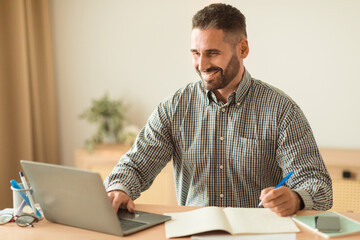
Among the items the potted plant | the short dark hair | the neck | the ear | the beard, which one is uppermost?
the short dark hair

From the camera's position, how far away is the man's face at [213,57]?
1849mm

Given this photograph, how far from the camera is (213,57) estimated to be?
1880 mm

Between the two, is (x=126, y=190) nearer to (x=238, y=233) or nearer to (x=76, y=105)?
(x=238, y=233)

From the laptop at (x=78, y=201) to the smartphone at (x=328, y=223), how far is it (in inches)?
18.4

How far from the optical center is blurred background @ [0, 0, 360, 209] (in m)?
3.09

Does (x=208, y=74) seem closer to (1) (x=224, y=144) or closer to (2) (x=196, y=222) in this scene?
(1) (x=224, y=144)

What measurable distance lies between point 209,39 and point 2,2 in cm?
195

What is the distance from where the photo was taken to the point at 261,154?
6.23 ft

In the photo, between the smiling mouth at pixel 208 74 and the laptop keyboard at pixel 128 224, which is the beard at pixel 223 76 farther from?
the laptop keyboard at pixel 128 224

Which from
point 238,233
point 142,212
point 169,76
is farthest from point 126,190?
point 169,76

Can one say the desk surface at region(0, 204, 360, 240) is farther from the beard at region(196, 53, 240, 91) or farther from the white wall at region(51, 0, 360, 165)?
the white wall at region(51, 0, 360, 165)

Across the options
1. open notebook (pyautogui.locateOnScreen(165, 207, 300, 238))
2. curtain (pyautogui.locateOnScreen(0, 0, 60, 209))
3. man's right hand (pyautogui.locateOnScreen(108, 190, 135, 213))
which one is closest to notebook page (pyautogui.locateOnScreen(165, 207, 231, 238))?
open notebook (pyautogui.locateOnScreen(165, 207, 300, 238))

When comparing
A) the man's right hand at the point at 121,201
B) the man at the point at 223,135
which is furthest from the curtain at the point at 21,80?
the man's right hand at the point at 121,201

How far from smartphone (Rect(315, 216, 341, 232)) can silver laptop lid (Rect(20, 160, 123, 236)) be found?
0.59 meters
